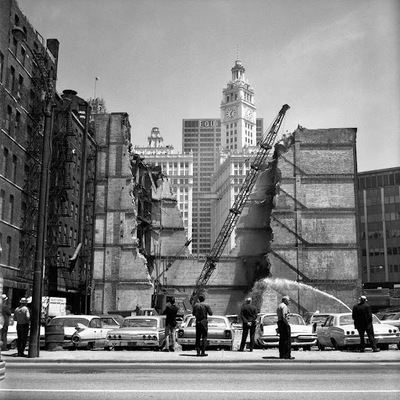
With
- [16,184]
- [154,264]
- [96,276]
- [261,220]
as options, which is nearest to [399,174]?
[261,220]

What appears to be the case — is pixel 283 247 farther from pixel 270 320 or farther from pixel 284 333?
pixel 284 333

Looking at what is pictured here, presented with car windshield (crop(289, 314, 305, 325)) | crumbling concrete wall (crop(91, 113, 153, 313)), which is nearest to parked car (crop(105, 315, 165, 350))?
car windshield (crop(289, 314, 305, 325))

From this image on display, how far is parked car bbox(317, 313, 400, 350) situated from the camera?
19203 millimetres

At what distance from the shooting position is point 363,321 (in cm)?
1800

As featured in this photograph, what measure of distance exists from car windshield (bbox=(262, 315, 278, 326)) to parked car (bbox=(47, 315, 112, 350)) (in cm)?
669

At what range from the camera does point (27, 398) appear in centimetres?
920

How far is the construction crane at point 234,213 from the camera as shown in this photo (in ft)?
190

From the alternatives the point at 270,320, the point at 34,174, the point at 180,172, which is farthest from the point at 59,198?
the point at 180,172

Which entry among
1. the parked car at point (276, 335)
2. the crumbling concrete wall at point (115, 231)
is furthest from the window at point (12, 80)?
the parked car at point (276, 335)

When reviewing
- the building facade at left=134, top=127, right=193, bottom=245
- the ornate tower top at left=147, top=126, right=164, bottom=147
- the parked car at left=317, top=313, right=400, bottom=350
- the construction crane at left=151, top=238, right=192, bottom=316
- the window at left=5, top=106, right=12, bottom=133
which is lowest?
the parked car at left=317, top=313, right=400, bottom=350

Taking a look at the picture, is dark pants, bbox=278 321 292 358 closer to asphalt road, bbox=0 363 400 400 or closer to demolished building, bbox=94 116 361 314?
asphalt road, bbox=0 363 400 400

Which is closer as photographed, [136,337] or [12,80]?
[136,337]

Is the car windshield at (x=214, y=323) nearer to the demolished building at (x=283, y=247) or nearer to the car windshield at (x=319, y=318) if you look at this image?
the car windshield at (x=319, y=318)

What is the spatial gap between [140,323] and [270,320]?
4.82m
